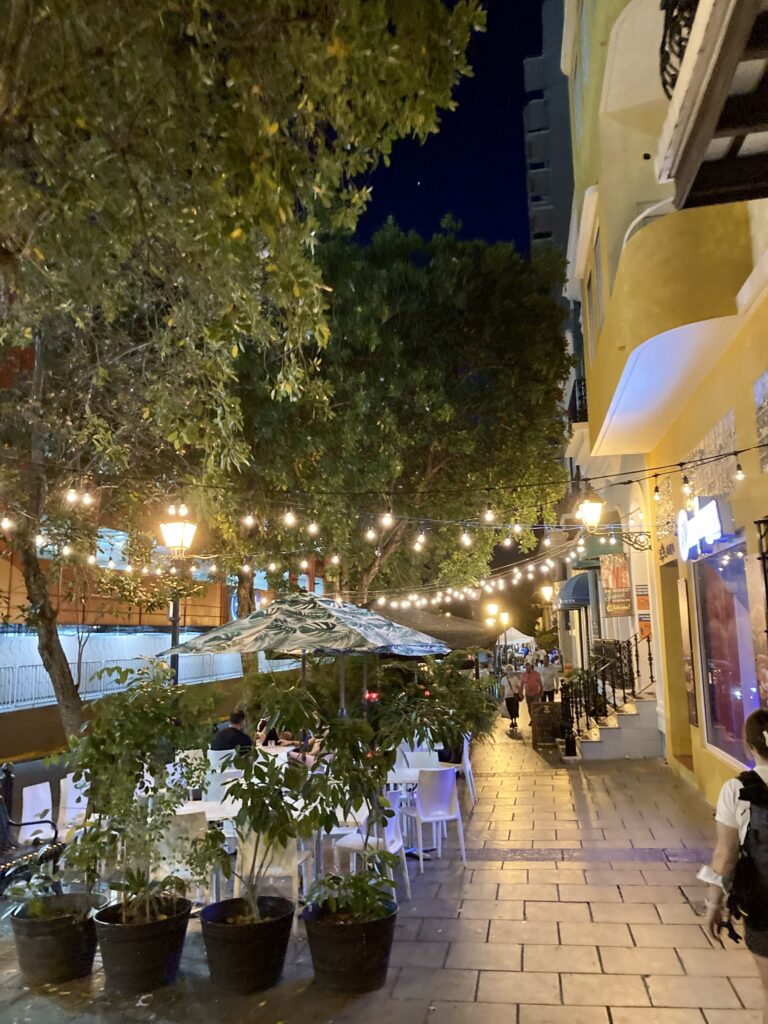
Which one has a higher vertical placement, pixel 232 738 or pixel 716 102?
pixel 716 102

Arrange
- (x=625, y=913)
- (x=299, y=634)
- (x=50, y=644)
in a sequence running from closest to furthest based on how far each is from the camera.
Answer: (x=625, y=913) → (x=299, y=634) → (x=50, y=644)

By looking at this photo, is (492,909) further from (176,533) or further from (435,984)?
(176,533)

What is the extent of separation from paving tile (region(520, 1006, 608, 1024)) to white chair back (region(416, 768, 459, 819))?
9.75ft

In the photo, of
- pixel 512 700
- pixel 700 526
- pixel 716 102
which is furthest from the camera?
pixel 512 700

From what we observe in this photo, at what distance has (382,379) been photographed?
13.2 metres

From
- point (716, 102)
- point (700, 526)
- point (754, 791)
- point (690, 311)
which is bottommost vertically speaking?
point (754, 791)

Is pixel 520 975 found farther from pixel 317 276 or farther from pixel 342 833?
Result: pixel 317 276

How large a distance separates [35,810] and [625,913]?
17.4 feet

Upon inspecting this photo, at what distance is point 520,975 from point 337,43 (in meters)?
5.19

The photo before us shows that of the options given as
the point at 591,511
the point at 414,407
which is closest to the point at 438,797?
the point at 591,511

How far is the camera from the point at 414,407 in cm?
1385

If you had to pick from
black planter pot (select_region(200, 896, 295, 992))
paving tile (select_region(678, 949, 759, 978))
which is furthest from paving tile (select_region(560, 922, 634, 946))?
black planter pot (select_region(200, 896, 295, 992))

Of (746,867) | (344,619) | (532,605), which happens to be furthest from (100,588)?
(532,605)

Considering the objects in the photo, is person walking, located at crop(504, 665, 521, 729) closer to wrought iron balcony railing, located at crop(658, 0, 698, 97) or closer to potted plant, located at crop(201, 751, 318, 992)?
potted plant, located at crop(201, 751, 318, 992)
